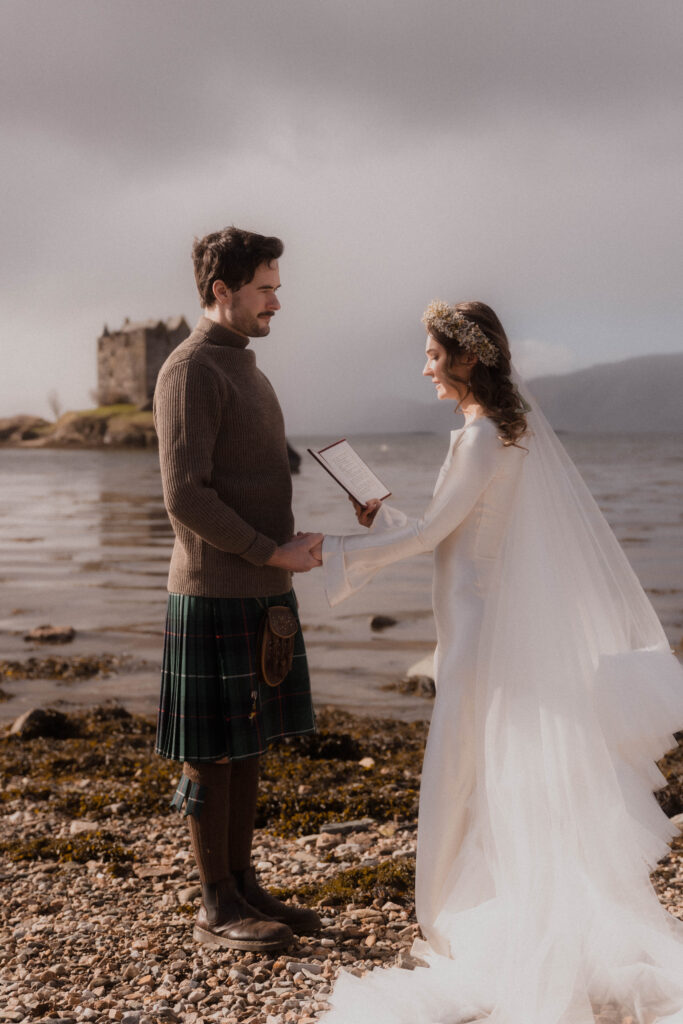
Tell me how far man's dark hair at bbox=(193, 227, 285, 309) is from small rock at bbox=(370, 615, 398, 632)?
9.13 metres

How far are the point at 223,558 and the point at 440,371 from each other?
100cm

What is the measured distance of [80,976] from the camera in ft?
11.7

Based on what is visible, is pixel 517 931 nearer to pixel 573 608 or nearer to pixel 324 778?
pixel 573 608

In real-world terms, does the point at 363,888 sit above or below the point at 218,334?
below

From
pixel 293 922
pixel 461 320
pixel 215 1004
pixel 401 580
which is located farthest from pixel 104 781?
pixel 401 580

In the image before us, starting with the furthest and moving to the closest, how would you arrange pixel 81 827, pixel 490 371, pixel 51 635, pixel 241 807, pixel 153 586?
pixel 153 586 → pixel 51 635 → pixel 81 827 → pixel 241 807 → pixel 490 371

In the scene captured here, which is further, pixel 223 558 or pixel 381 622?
pixel 381 622

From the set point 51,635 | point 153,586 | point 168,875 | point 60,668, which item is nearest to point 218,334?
point 168,875

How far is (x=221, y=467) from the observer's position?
3635 millimetres

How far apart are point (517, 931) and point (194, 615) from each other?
1483mm

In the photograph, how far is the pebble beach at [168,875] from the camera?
11.1 ft

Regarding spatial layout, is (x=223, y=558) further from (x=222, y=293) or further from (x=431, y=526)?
(x=222, y=293)

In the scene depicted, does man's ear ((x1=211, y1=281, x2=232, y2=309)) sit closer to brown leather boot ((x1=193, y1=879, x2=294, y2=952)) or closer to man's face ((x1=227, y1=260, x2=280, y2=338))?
man's face ((x1=227, y1=260, x2=280, y2=338))

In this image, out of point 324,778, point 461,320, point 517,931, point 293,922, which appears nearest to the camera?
point 517,931
